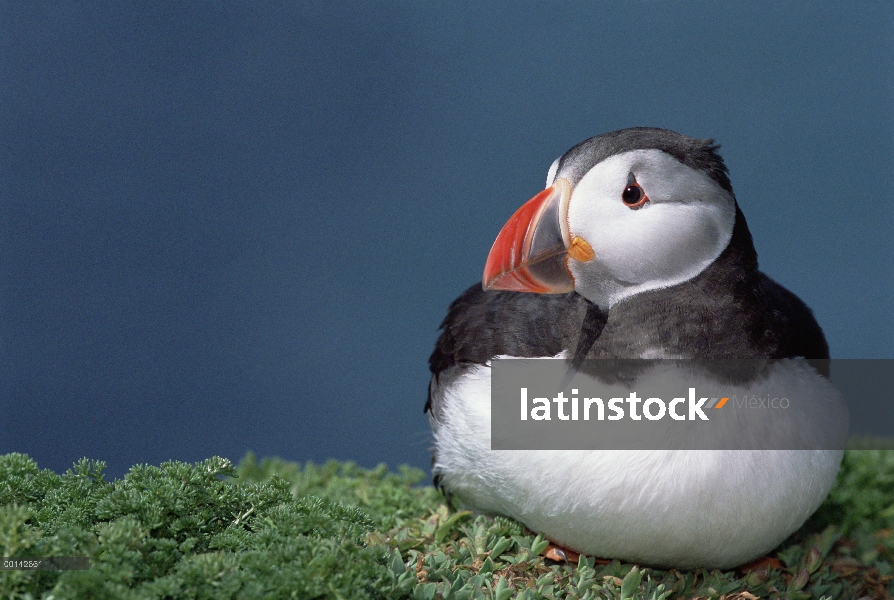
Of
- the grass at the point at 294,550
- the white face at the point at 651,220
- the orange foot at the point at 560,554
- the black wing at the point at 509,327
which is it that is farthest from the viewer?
the orange foot at the point at 560,554

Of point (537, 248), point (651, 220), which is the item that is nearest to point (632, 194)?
point (651, 220)

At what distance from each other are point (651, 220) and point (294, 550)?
156 cm

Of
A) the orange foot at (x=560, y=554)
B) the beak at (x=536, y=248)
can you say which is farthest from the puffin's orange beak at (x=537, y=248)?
the orange foot at (x=560, y=554)

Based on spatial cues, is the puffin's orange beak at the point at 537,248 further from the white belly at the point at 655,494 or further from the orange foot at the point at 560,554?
the orange foot at the point at 560,554

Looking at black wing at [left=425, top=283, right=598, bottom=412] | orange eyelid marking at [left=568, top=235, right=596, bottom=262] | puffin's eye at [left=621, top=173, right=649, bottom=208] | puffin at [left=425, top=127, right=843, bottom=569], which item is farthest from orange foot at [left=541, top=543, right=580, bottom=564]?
puffin's eye at [left=621, top=173, right=649, bottom=208]

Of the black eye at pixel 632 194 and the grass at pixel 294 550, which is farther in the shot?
the black eye at pixel 632 194

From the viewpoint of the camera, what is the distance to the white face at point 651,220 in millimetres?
2721

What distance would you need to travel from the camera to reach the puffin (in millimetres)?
2744

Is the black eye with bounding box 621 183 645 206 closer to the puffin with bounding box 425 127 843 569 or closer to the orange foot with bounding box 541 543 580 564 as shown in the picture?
the puffin with bounding box 425 127 843 569

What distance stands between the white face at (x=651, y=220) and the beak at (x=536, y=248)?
4cm

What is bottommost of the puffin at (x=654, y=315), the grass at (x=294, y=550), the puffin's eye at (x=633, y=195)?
A: the grass at (x=294, y=550)

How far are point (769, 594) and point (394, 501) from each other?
1946mm

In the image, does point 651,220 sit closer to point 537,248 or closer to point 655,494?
point 537,248

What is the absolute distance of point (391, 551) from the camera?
3213 mm
